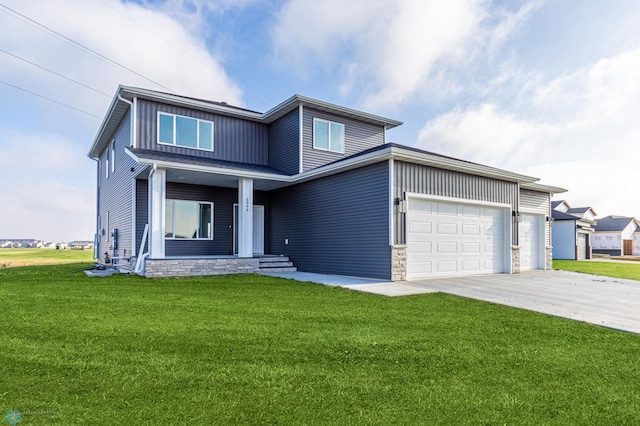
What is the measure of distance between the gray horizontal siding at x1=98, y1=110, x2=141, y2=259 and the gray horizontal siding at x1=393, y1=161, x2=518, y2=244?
780 centimetres

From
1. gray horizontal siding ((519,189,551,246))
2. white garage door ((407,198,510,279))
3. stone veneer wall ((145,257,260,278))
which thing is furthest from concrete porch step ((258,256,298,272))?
gray horizontal siding ((519,189,551,246))

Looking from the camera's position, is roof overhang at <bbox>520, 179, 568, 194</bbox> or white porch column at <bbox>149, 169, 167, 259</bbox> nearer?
white porch column at <bbox>149, 169, 167, 259</bbox>

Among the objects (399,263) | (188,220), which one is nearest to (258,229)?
(188,220)

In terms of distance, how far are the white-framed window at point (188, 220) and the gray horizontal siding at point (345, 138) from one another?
4.09 meters

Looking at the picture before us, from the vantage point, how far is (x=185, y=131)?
43.4 ft

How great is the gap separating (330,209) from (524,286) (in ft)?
18.8

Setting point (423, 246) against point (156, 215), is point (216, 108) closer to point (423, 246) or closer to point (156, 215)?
point (156, 215)

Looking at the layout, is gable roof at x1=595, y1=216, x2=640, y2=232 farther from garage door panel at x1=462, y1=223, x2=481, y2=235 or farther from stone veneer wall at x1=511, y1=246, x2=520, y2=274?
garage door panel at x1=462, y1=223, x2=481, y2=235

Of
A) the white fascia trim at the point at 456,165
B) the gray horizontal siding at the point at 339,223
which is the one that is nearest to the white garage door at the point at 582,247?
the white fascia trim at the point at 456,165

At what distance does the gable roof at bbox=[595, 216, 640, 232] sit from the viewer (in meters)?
34.7

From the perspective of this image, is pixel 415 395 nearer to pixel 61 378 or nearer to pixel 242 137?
pixel 61 378

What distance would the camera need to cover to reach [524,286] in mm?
9234

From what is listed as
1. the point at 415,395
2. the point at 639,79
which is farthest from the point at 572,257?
the point at 415,395

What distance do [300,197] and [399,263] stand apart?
192 inches
